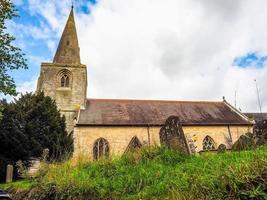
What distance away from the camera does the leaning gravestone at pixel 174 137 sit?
818 cm

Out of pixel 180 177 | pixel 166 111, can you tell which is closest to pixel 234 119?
pixel 166 111

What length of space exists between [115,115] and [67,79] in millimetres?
7811

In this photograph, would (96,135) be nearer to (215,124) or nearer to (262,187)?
(215,124)

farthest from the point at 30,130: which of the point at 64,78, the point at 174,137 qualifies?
the point at 174,137

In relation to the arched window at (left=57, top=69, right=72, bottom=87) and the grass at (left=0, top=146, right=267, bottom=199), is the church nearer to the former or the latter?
the arched window at (left=57, top=69, right=72, bottom=87)

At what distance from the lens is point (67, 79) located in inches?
1159

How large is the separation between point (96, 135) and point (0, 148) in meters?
7.81

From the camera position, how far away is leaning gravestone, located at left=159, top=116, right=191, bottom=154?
26.8 feet

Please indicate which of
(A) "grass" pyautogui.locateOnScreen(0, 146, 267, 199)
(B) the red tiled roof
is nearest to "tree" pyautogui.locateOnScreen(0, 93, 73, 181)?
(B) the red tiled roof

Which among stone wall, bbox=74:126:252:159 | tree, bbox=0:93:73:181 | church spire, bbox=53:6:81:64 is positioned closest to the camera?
tree, bbox=0:93:73:181

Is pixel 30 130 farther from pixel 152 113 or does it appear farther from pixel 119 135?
pixel 152 113

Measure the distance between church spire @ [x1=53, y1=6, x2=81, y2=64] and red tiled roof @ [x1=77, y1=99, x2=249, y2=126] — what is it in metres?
5.89

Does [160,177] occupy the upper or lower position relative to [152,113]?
lower

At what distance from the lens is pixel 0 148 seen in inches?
789
